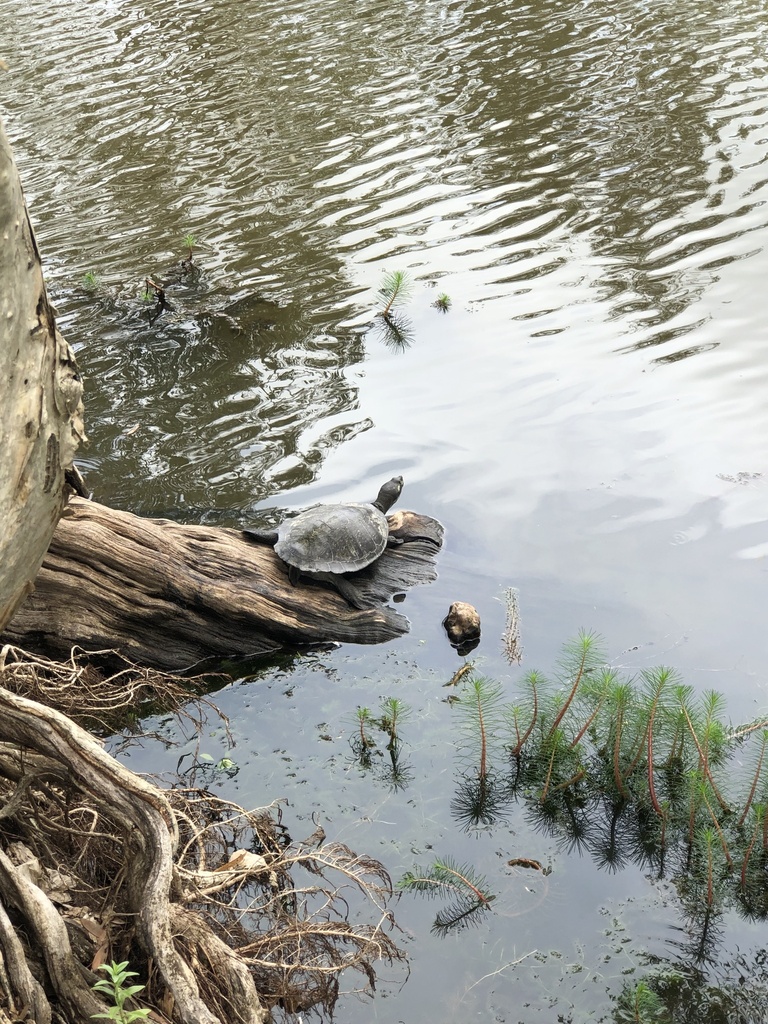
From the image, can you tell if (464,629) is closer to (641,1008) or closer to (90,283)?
(641,1008)

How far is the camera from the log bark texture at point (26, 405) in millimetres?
2650

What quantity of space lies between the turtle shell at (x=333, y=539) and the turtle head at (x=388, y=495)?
0.44 meters

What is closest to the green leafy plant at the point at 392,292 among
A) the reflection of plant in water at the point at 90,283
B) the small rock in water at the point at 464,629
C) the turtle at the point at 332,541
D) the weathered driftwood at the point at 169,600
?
the reflection of plant in water at the point at 90,283

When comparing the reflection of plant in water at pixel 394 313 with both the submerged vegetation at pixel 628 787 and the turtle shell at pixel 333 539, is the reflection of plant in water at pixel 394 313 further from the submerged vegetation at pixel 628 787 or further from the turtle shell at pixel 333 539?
the submerged vegetation at pixel 628 787

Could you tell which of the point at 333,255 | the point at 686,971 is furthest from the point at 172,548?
the point at 333,255

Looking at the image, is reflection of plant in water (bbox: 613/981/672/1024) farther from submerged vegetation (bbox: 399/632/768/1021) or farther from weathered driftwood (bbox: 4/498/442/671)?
weathered driftwood (bbox: 4/498/442/671)

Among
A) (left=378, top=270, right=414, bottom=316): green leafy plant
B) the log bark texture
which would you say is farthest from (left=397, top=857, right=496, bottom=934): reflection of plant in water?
(left=378, top=270, right=414, bottom=316): green leafy plant

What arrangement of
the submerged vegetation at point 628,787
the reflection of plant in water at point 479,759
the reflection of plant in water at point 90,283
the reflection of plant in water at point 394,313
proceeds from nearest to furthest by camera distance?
the submerged vegetation at point 628,787
the reflection of plant in water at point 479,759
the reflection of plant in water at point 394,313
the reflection of plant in water at point 90,283

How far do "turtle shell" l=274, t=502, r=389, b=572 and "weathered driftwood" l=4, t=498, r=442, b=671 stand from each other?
190 millimetres

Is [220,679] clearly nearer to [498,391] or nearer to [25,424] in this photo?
[25,424]

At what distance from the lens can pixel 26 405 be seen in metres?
2.76

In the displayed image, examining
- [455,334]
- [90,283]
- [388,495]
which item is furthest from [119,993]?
[90,283]

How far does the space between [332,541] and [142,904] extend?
2.71 metres

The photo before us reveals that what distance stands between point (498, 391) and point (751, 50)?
797cm
